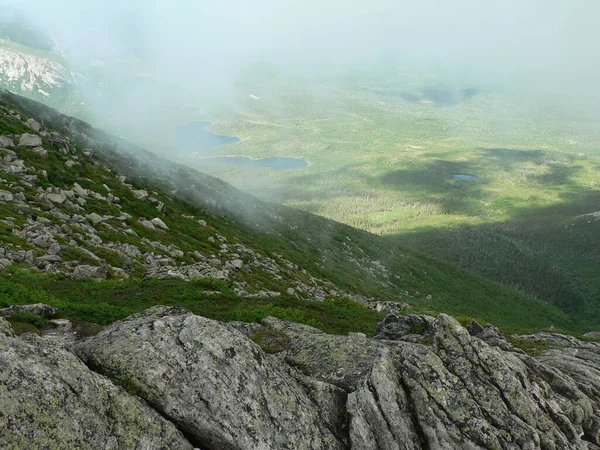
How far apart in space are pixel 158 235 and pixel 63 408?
5417 centimetres

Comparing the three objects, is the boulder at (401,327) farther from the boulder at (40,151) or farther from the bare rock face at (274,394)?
the boulder at (40,151)

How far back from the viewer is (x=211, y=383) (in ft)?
47.1

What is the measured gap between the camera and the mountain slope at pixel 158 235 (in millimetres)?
44531

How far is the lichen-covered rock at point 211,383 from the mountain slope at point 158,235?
11.7 meters

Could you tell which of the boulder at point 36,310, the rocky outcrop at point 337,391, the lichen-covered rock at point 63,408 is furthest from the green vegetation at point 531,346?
the boulder at point 36,310

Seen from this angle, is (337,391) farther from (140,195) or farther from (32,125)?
(32,125)

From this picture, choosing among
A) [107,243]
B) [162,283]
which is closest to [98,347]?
[162,283]

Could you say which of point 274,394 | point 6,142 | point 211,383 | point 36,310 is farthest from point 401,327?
point 6,142

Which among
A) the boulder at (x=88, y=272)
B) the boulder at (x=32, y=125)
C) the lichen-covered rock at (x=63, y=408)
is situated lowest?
the boulder at (x=88, y=272)

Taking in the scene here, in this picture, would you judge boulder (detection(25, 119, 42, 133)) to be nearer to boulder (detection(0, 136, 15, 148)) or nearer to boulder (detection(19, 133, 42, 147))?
boulder (detection(19, 133, 42, 147))

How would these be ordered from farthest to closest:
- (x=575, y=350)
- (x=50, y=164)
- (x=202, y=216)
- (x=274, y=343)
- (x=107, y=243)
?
(x=202, y=216)
(x=50, y=164)
(x=107, y=243)
(x=575, y=350)
(x=274, y=343)

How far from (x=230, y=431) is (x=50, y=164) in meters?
68.9

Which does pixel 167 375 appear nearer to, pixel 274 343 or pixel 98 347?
pixel 98 347

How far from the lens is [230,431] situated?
44.6 ft
